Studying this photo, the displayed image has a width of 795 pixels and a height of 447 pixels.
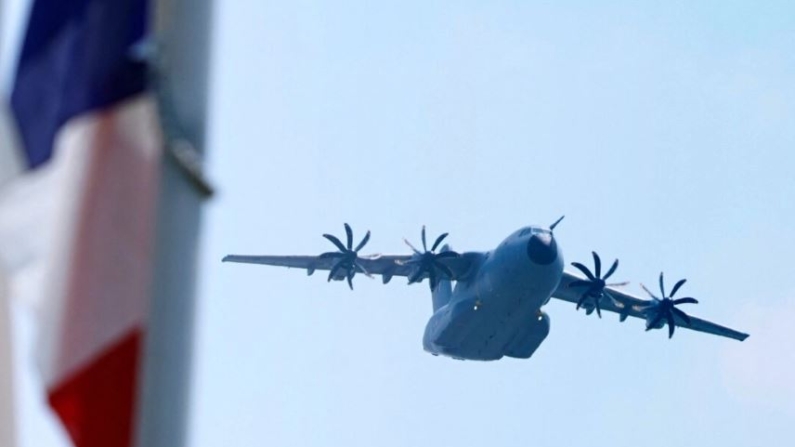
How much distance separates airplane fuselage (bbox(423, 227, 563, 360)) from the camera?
1337 inches

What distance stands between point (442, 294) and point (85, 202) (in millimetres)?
40829

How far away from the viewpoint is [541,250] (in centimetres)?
3359

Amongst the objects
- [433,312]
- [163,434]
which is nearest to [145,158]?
[163,434]

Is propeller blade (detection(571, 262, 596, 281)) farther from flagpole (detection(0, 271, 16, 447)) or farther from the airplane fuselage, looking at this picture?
flagpole (detection(0, 271, 16, 447))

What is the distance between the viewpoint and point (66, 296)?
2580 millimetres

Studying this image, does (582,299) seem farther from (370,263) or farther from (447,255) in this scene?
(370,263)

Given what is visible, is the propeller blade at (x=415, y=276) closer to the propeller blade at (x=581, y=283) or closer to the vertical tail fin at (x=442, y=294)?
the vertical tail fin at (x=442, y=294)

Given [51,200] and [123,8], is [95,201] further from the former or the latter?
[123,8]

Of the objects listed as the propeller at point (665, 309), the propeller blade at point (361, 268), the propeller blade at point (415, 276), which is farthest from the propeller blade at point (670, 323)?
the propeller blade at point (361, 268)

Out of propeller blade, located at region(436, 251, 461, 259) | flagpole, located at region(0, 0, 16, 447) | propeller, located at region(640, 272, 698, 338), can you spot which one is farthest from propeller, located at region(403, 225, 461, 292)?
flagpole, located at region(0, 0, 16, 447)

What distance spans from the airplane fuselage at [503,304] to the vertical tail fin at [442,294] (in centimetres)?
215

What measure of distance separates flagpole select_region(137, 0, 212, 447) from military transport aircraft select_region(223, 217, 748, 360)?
31.1 metres

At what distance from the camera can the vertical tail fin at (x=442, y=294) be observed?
4269 cm

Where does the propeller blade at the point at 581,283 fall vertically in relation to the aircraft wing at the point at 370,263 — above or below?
above
